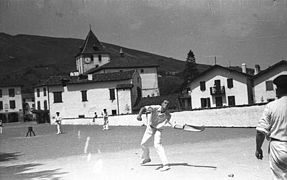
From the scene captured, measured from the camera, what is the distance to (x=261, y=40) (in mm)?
15781

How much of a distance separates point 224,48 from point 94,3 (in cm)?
524

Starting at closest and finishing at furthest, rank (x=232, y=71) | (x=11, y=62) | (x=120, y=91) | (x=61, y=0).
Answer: (x=61, y=0), (x=232, y=71), (x=120, y=91), (x=11, y=62)

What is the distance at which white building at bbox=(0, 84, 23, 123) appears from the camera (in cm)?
6047

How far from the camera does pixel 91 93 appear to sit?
5950 cm

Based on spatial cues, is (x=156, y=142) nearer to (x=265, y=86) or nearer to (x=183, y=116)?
(x=183, y=116)

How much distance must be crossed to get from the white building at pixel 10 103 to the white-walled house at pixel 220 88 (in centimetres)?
2731

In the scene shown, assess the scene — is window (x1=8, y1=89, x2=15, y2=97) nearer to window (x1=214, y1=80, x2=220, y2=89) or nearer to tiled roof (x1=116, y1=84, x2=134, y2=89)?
tiled roof (x1=116, y1=84, x2=134, y2=89)

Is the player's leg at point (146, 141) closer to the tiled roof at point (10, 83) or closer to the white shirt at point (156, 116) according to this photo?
the white shirt at point (156, 116)

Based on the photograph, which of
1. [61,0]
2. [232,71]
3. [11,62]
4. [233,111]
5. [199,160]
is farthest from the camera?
[11,62]

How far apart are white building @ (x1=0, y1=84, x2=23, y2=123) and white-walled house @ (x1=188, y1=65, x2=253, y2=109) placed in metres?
27.3

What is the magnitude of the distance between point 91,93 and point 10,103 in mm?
11772

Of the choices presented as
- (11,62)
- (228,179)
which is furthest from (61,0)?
(11,62)

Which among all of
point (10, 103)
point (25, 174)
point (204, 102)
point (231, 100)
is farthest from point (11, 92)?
point (25, 174)

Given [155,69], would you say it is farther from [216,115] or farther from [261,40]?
[261,40]
